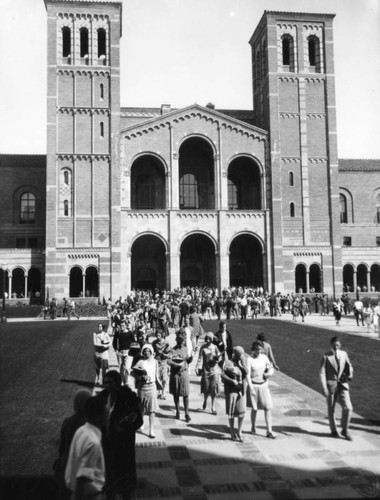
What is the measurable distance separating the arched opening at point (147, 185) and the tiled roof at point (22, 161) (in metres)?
9.96

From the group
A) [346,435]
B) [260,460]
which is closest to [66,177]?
[346,435]

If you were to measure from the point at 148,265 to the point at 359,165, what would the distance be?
24366mm

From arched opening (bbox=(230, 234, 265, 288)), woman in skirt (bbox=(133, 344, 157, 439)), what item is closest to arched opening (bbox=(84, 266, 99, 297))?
arched opening (bbox=(230, 234, 265, 288))

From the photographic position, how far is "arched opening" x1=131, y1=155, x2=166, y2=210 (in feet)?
154

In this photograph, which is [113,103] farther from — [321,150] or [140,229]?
[321,150]

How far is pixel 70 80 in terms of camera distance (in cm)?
4269

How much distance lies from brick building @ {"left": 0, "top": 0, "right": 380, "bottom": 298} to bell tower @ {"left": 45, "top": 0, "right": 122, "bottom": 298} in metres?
0.09

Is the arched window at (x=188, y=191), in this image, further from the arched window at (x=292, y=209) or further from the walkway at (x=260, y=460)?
the walkway at (x=260, y=460)

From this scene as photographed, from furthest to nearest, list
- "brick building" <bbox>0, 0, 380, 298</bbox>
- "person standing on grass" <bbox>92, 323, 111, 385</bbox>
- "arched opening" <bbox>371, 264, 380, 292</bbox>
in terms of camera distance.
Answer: "arched opening" <bbox>371, 264, 380, 292</bbox> → "brick building" <bbox>0, 0, 380, 298</bbox> → "person standing on grass" <bbox>92, 323, 111, 385</bbox>

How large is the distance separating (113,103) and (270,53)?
48.7ft

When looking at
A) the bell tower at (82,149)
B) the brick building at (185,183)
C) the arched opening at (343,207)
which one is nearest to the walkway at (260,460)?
the bell tower at (82,149)

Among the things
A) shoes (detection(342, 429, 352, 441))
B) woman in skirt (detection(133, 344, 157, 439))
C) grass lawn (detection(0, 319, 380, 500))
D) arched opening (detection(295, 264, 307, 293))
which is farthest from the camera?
arched opening (detection(295, 264, 307, 293))

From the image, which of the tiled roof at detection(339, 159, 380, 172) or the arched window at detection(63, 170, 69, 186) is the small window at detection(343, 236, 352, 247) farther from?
the arched window at detection(63, 170, 69, 186)

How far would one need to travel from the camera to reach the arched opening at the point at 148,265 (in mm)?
46594
